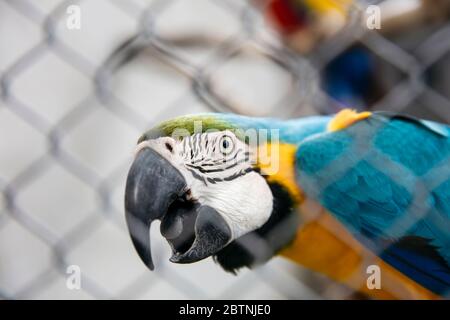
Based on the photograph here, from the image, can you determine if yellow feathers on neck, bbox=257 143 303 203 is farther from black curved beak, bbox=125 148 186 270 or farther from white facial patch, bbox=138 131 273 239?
black curved beak, bbox=125 148 186 270

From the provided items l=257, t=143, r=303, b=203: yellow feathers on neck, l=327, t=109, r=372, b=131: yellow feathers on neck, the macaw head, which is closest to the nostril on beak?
the macaw head

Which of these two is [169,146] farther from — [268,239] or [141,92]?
[141,92]

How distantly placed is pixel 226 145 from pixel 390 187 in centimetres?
21

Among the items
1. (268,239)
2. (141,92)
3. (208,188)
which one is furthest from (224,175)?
(141,92)

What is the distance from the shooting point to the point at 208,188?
2.72 ft

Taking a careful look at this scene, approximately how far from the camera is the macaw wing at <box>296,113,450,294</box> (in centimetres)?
85

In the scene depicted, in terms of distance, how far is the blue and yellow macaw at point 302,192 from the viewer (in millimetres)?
806

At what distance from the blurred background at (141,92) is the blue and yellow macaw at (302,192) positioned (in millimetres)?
47

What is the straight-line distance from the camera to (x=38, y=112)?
5.41 feet

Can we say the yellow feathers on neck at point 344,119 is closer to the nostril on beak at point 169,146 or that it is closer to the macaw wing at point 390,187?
the macaw wing at point 390,187

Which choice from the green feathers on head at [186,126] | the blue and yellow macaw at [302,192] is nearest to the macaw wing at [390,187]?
the blue and yellow macaw at [302,192]

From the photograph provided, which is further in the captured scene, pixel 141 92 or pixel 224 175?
pixel 141 92

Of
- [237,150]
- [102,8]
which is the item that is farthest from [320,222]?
[102,8]
